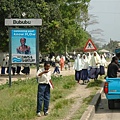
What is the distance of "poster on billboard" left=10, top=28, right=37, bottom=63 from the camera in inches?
670

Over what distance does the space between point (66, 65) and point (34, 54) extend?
2485 cm

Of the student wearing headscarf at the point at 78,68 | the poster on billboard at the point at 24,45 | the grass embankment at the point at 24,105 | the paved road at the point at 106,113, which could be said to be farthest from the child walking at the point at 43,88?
the student wearing headscarf at the point at 78,68

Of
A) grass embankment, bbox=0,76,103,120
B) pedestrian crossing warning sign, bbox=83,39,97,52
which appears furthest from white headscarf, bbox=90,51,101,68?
grass embankment, bbox=0,76,103,120

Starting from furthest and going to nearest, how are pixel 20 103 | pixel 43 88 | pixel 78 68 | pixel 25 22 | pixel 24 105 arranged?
pixel 78 68 < pixel 25 22 < pixel 20 103 < pixel 24 105 < pixel 43 88

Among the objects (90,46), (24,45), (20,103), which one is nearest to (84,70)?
(90,46)

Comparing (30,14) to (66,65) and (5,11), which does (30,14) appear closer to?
(5,11)

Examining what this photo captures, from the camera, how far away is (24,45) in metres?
17.1

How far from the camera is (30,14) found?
88.1ft

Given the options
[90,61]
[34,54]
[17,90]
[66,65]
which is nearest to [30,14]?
[90,61]

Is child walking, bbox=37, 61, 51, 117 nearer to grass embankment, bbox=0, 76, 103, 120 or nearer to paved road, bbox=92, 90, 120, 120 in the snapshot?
grass embankment, bbox=0, 76, 103, 120

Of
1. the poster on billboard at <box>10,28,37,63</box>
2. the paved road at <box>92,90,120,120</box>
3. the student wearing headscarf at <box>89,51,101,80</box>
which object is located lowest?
the paved road at <box>92,90,120,120</box>

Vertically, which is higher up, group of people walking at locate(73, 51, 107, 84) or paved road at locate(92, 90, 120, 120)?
group of people walking at locate(73, 51, 107, 84)

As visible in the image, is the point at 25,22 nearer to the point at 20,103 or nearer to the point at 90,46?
the point at 90,46

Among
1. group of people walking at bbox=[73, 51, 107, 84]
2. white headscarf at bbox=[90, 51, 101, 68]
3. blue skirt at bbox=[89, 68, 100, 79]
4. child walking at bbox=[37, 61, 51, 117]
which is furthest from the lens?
blue skirt at bbox=[89, 68, 100, 79]
